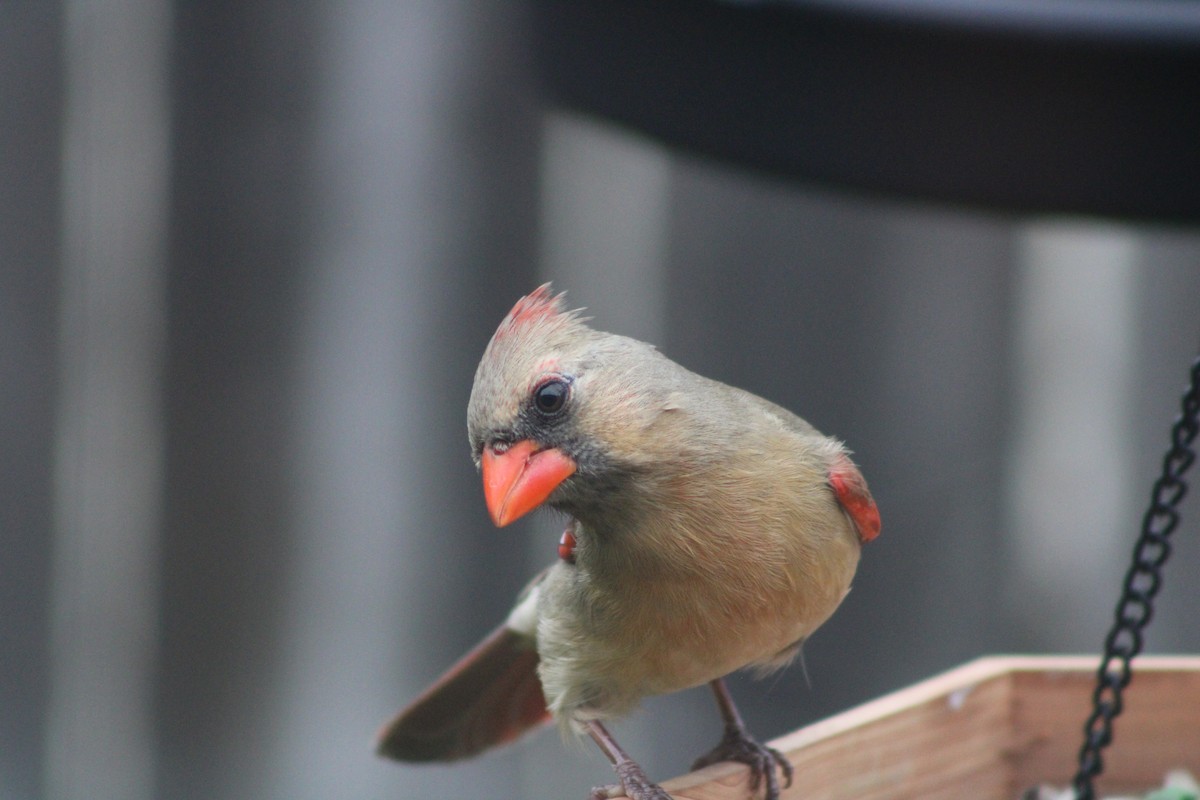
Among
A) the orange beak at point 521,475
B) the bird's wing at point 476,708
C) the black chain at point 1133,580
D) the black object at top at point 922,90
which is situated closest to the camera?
the black object at top at point 922,90

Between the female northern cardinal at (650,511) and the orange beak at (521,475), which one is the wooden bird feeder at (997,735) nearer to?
the female northern cardinal at (650,511)

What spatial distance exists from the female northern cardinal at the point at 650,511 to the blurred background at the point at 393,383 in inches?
99.5

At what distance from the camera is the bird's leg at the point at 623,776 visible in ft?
6.86

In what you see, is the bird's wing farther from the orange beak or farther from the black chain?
the black chain

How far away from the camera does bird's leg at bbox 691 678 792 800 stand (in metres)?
2.24

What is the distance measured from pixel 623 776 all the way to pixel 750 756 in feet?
0.83

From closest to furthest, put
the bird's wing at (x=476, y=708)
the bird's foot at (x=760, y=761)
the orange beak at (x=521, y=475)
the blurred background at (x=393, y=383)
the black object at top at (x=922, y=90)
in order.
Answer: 1. the black object at top at (x=922, y=90)
2. the orange beak at (x=521, y=475)
3. the bird's foot at (x=760, y=761)
4. the bird's wing at (x=476, y=708)
5. the blurred background at (x=393, y=383)

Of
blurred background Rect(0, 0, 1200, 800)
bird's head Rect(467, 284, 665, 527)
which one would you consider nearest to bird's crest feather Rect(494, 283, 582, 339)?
bird's head Rect(467, 284, 665, 527)

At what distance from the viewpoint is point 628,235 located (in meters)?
4.88

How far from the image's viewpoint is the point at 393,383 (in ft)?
15.9

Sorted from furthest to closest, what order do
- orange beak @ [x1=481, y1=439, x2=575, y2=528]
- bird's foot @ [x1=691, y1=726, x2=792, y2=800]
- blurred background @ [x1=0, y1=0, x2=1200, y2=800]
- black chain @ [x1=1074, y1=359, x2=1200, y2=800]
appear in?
blurred background @ [x1=0, y1=0, x2=1200, y2=800]
bird's foot @ [x1=691, y1=726, x2=792, y2=800]
black chain @ [x1=1074, y1=359, x2=1200, y2=800]
orange beak @ [x1=481, y1=439, x2=575, y2=528]

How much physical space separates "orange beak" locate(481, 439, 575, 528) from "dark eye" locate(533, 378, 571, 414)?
50 millimetres

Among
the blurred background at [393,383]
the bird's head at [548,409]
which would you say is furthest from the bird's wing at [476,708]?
the blurred background at [393,383]

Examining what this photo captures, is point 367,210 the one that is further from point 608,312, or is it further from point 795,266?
point 795,266
